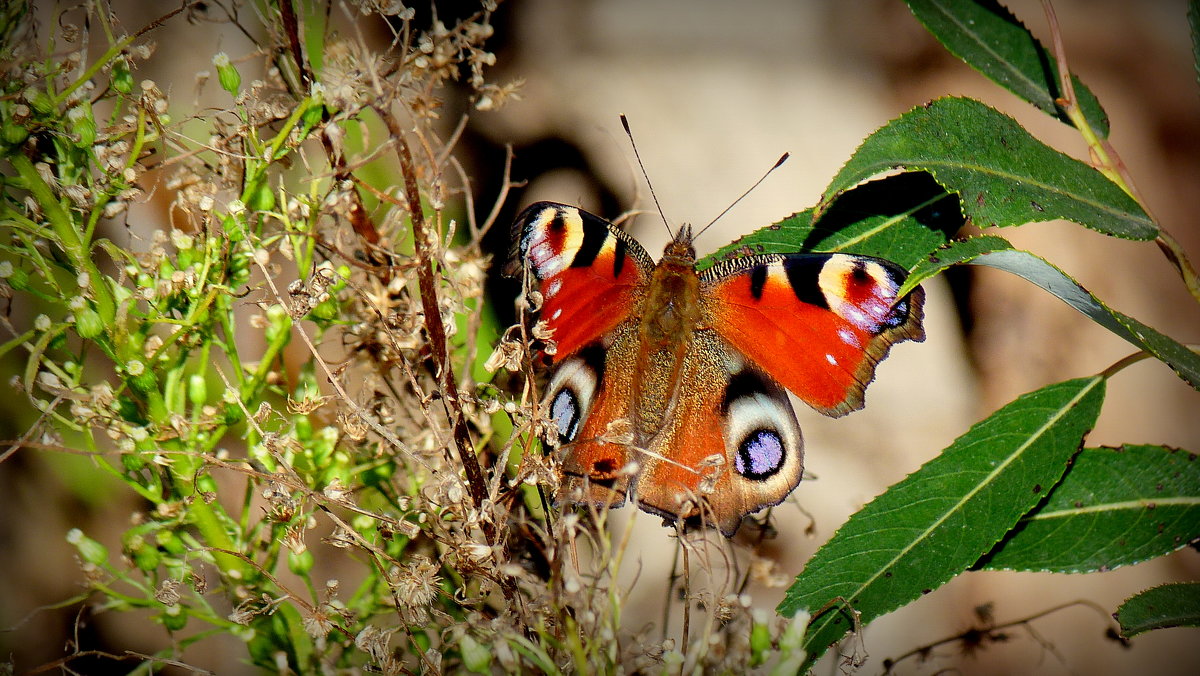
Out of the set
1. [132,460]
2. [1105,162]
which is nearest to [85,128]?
[132,460]

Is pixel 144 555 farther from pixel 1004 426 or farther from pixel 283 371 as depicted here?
pixel 1004 426

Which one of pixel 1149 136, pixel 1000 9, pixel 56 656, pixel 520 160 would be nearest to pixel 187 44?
pixel 520 160

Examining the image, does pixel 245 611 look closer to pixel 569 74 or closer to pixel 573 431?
pixel 573 431

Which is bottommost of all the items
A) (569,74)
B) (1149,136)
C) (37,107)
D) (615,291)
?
(37,107)

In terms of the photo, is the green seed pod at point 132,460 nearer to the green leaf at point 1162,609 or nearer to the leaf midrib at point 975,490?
the leaf midrib at point 975,490

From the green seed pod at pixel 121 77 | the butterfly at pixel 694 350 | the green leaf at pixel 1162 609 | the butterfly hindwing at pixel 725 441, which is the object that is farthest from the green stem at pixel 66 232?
the green leaf at pixel 1162 609

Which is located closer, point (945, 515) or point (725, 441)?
point (945, 515)
